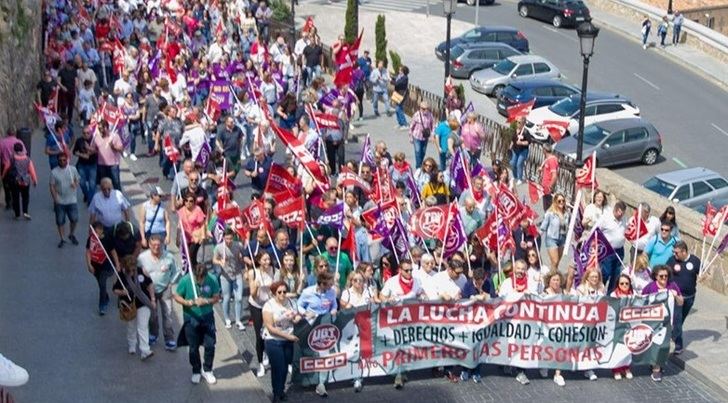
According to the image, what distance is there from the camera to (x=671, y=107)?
3881 centimetres

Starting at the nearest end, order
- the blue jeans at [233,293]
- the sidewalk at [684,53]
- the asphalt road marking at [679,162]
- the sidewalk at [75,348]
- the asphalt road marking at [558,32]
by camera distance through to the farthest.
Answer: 1. the sidewalk at [75,348]
2. the blue jeans at [233,293]
3. the asphalt road marking at [679,162]
4. the sidewalk at [684,53]
5. the asphalt road marking at [558,32]

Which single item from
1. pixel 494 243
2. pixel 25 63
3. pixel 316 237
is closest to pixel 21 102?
pixel 25 63

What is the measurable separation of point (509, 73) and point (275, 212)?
20.9 meters

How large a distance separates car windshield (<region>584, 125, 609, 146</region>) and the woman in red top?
47.1ft

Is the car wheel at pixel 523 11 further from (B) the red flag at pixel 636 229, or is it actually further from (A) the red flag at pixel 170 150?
(B) the red flag at pixel 636 229

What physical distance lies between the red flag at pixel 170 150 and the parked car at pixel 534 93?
14.1 metres

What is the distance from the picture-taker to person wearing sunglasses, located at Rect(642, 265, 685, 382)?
616 inches

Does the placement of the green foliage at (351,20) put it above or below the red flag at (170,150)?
below

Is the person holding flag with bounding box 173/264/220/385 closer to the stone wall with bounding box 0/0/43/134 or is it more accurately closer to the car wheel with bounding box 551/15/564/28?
the stone wall with bounding box 0/0/43/134

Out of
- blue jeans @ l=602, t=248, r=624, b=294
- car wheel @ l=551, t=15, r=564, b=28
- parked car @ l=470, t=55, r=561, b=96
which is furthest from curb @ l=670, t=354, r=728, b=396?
car wheel @ l=551, t=15, r=564, b=28

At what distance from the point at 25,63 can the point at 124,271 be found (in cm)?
1227

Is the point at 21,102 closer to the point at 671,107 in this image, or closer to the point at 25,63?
the point at 25,63

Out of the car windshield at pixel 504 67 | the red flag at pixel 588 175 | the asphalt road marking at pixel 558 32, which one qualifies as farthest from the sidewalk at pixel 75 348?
the asphalt road marking at pixel 558 32

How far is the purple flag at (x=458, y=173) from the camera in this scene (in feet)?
67.2
